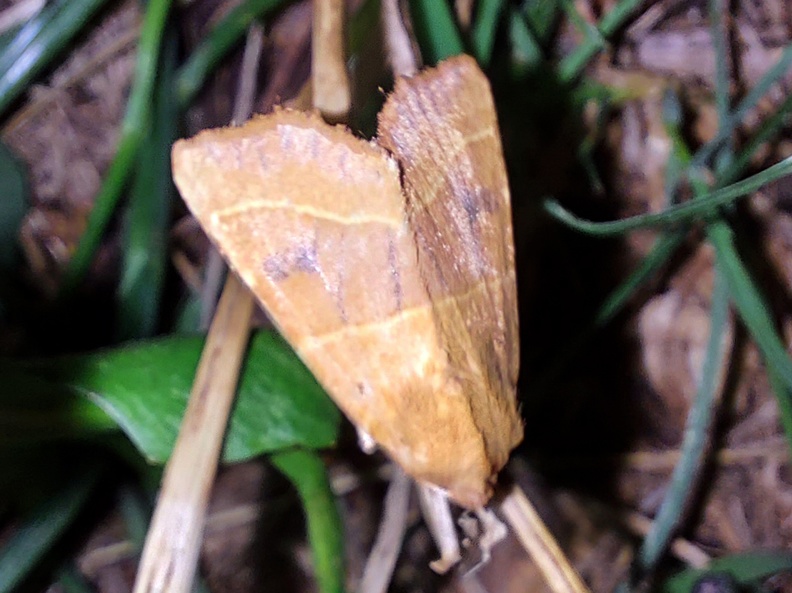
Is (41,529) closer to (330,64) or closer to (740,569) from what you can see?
(330,64)

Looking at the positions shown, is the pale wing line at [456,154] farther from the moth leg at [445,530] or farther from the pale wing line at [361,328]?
the moth leg at [445,530]

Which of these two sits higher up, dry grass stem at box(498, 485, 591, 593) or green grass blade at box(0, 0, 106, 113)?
green grass blade at box(0, 0, 106, 113)

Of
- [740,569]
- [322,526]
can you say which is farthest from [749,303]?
[322,526]

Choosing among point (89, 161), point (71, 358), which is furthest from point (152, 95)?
point (71, 358)

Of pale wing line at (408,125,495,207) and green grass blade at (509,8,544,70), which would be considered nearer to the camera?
pale wing line at (408,125,495,207)

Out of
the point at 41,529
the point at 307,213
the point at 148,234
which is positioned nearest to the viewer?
the point at 307,213

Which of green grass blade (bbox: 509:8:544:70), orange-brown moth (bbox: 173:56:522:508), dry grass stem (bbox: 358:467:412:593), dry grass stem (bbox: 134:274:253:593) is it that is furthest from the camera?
green grass blade (bbox: 509:8:544:70)

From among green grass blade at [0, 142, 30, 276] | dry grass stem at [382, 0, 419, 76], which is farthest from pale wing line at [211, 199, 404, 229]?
green grass blade at [0, 142, 30, 276]

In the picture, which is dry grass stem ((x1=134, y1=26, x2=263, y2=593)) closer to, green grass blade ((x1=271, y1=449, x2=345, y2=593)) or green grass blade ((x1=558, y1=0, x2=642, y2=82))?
green grass blade ((x1=271, y1=449, x2=345, y2=593))
